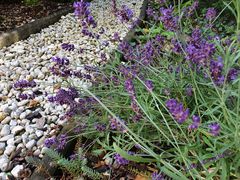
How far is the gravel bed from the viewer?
6.56ft

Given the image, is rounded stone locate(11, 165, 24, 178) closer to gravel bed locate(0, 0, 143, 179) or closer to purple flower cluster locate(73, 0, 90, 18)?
gravel bed locate(0, 0, 143, 179)

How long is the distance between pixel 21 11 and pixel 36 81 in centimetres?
322

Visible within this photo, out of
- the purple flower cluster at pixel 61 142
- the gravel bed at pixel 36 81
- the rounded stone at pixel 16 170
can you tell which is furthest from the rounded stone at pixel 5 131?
the purple flower cluster at pixel 61 142

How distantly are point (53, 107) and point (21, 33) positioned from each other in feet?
6.56

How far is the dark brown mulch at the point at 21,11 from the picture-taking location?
199 inches

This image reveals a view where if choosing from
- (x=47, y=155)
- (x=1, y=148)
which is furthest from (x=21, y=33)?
(x=47, y=155)

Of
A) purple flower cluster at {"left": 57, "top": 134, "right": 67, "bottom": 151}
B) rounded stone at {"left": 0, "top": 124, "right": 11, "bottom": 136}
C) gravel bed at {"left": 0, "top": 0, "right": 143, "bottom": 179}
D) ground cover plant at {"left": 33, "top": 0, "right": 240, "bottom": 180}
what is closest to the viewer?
ground cover plant at {"left": 33, "top": 0, "right": 240, "bottom": 180}

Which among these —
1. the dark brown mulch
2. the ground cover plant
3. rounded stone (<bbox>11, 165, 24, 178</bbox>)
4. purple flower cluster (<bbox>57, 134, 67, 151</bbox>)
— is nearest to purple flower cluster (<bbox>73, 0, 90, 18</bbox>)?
the ground cover plant

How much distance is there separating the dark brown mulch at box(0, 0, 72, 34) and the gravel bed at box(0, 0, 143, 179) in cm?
57

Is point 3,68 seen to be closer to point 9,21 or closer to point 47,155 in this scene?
point 47,155

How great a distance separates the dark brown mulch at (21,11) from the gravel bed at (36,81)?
1.88 feet

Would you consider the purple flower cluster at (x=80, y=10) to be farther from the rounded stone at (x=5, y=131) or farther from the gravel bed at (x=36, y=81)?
the rounded stone at (x=5, y=131)

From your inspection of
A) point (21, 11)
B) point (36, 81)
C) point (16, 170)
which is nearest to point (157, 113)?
point (16, 170)

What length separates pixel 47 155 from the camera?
1.74 m
